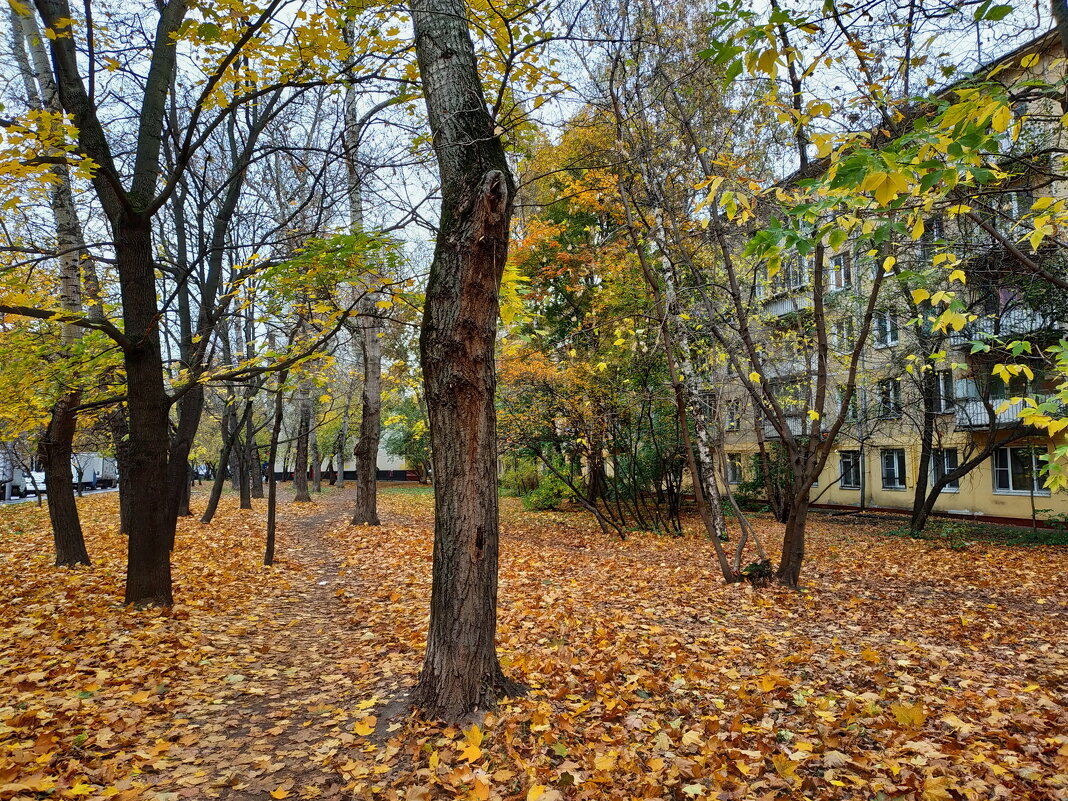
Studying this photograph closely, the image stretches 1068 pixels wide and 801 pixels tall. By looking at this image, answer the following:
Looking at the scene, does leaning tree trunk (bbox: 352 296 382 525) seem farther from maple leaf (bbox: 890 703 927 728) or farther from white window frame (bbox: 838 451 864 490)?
white window frame (bbox: 838 451 864 490)

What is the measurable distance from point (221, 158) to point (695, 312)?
37.7 ft

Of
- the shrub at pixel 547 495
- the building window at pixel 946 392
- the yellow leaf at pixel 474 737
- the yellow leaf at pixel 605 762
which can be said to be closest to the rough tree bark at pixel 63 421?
the yellow leaf at pixel 474 737

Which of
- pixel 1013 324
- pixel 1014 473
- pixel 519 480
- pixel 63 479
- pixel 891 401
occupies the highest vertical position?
pixel 1013 324

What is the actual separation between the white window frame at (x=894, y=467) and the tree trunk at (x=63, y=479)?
2448 centimetres

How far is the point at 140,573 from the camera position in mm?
6156

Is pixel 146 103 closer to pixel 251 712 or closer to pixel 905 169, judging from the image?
pixel 251 712

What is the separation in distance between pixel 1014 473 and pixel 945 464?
80.5 inches

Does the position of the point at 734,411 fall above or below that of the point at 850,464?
above

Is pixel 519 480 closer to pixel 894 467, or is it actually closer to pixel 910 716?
pixel 894 467

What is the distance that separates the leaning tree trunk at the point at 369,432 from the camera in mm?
13883

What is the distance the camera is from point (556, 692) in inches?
163

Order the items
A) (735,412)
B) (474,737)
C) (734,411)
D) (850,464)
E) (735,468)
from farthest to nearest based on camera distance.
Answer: (735,468), (850,464), (734,411), (735,412), (474,737)

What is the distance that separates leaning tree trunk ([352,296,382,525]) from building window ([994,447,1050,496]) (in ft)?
60.4

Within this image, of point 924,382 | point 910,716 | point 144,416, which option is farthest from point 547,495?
point 910,716
